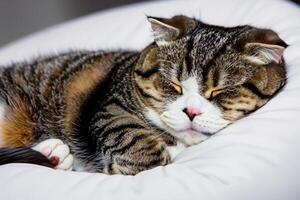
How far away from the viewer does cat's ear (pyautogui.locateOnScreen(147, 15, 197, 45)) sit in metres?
1.16

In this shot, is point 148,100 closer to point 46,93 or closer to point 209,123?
point 209,123

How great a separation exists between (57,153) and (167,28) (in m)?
0.39

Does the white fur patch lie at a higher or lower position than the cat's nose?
lower

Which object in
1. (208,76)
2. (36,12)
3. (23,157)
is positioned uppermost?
(208,76)

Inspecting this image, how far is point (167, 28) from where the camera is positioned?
3.82ft

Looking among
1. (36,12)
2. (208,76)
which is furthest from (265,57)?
(36,12)

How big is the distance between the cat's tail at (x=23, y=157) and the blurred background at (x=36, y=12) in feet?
4.44

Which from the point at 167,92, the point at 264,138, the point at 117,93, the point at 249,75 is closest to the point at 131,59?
the point at 117,93

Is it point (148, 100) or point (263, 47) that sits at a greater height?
point (263, 47)

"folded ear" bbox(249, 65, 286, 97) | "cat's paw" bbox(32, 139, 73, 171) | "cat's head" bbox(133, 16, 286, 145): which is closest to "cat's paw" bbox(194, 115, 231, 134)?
"cat's head" bbox(133, 16, 286, 145)

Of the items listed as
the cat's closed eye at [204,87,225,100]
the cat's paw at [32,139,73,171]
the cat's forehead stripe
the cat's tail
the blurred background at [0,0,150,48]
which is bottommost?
the blurred background at [0,0,150,48]

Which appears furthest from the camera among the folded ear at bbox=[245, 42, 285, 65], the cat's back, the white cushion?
the cat's back

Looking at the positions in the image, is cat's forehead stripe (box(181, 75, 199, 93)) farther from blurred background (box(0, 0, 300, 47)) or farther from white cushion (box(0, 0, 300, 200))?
blurred background (box(0, 0, 300, 47))

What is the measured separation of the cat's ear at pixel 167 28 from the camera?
3.80 ft
